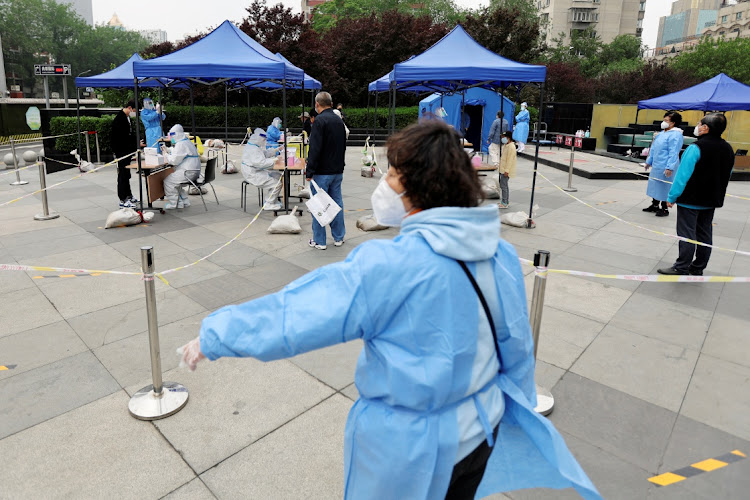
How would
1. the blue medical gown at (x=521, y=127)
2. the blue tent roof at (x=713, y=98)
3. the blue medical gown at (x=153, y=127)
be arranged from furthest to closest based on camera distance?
1. the blue medical gown at (x=521, y=127)
2. the blue tent roof at (x=713, y=98)
3. the blue medical gown at (x=153, y=127)

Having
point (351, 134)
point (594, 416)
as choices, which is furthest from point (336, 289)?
point (351, 134)

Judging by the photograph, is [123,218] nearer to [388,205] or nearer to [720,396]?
[388,205]

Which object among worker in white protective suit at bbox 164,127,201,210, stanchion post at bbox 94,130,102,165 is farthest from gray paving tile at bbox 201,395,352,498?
stanchion post at bbox 94,130,102,165

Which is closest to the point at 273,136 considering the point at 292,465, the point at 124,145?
the point at 124,145

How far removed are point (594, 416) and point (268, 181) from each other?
291 inches

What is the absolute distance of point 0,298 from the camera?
5.18 m

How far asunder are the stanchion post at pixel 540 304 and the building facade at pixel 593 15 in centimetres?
8922

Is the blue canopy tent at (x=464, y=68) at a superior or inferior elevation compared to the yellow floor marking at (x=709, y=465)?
superior

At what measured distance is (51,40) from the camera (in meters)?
67.9

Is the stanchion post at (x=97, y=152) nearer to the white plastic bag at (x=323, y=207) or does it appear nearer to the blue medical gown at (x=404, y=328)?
the white plastic bag at (x=323, y=207)

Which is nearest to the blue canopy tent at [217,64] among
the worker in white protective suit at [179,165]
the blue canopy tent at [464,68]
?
the worker in white protective suit at [179,165]

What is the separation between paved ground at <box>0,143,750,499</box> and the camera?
2824mm

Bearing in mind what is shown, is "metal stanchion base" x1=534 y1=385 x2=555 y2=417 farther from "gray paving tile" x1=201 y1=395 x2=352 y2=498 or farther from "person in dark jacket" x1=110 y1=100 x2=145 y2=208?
"person in dark jacket" x1=110 y1=100 x2=145 y2=208

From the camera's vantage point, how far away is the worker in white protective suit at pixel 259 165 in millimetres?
9195
